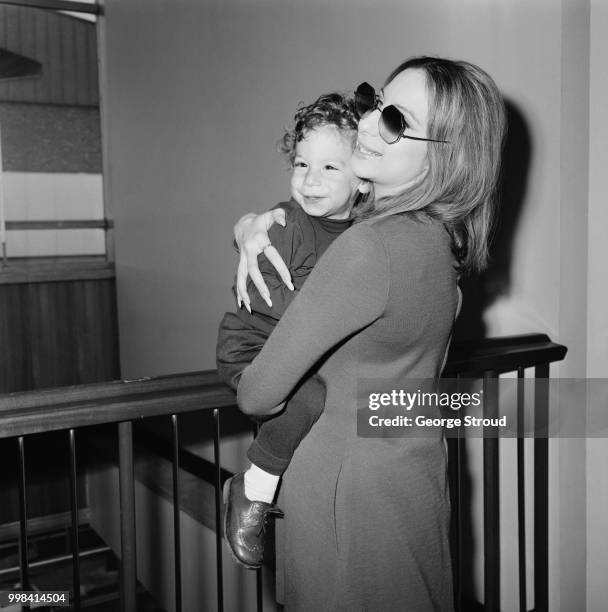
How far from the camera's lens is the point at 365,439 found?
1.19m

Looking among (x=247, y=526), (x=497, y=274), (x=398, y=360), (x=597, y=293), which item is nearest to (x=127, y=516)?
(x=247, y=526)

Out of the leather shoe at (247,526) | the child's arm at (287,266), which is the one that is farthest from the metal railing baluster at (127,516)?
the child's arm at (287,266)

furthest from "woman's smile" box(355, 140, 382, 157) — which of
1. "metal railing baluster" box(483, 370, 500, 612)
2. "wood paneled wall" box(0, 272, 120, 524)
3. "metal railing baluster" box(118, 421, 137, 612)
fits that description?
"wood paneled wall" box(0, 272, 120, 524)

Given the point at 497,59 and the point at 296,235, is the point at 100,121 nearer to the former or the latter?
the point at 497,59

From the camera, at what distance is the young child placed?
1294 millimetres

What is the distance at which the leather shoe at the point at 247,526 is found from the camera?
4.41ft

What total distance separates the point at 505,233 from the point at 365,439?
1.48 metres

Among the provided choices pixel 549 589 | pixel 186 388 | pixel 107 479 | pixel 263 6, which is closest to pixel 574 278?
pixel 549 589

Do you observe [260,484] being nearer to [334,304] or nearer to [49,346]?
[334,304]

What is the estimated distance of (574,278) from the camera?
2.36m

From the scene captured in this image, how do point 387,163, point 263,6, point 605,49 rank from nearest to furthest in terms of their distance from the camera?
point 387,163 → point 605,49 → point 263,6

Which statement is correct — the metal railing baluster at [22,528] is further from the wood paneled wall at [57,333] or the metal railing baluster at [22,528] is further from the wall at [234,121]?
the wood paneled wall at [57,333]

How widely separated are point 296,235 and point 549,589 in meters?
1.67

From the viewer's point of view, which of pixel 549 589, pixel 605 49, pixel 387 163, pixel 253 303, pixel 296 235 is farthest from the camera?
pixel 549 589
